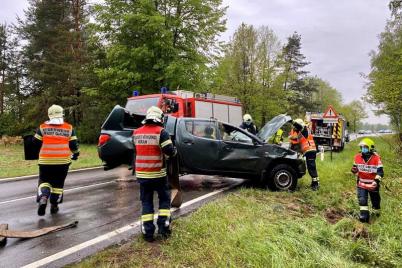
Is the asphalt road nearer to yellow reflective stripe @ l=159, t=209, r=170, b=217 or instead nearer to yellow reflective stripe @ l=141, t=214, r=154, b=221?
yellow reflective stripe @ l=141, t=214, r=154, b=221

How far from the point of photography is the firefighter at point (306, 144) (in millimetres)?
8094

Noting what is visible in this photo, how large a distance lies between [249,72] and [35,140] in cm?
2418

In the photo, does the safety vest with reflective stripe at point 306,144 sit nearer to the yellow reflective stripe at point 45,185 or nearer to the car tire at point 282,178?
the car tire at point 282,178

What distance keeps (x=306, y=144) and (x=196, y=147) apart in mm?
2965

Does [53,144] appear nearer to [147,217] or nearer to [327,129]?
[147,217]

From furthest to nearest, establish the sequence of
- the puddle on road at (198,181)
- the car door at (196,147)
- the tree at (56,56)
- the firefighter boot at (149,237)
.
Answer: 1. the tree at (56,56)
2. the puddle on road at (198,181)
3. the car door at (196,147)
4. the firefighter boot at (149,237)

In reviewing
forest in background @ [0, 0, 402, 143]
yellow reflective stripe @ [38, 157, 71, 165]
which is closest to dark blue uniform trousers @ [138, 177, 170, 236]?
yellow reflective stripe @ [38, 157, 71, 165]

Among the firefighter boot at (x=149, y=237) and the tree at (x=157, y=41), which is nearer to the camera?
the firefighter boot at (x=149, y=237)

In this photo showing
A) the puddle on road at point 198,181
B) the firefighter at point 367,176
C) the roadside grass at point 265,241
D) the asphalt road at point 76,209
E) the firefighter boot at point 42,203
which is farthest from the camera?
the puddle on road at point 198,181

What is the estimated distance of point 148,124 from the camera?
441 cm

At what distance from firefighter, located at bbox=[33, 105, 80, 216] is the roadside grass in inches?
83.5

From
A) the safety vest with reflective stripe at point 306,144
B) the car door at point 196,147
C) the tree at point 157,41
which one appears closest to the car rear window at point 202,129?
the car door at point 196,147

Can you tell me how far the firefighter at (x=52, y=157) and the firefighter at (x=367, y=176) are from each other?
5.35m

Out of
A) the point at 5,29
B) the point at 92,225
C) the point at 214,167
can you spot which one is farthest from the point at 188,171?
the point at 5,29
